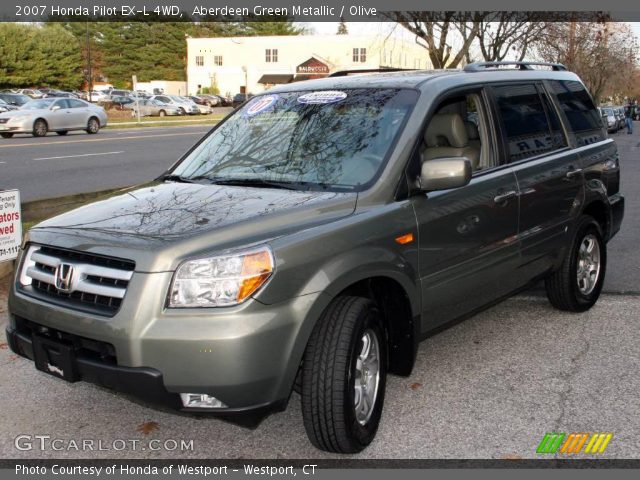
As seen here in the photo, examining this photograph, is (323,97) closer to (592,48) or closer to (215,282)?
(215,282)

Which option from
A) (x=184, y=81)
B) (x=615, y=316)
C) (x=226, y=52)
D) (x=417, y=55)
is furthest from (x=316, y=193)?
(x=184, y=81)

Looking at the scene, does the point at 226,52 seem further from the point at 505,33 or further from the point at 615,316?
the point at 615,316

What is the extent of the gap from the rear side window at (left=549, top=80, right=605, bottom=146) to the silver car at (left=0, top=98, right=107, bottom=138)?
25104mm

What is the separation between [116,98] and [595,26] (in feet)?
128

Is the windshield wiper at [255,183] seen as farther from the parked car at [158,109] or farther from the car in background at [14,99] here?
the parked car at [158,109]

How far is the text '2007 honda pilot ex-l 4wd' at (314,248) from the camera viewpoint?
10.6 ft

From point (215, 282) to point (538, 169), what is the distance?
2.88m

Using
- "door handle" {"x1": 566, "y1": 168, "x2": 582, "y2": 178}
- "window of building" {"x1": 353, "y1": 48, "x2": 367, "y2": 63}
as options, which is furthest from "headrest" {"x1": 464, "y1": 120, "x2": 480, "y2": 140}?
"window of building" {"x1": 353, "y1": 48, "x2": 367, "y2": 63}

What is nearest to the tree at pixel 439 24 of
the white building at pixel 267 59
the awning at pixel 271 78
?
the white building at pixel 267 59

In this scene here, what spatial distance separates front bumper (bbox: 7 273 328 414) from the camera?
3164mm

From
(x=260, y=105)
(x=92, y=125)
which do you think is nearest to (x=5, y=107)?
(x=92, y=125)

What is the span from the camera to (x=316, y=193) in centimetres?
393

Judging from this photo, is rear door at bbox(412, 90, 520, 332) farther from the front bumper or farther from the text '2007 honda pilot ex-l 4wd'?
the front bumper

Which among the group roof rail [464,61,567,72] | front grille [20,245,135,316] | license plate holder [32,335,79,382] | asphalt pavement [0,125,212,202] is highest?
roof rail [464,61,567,72]
